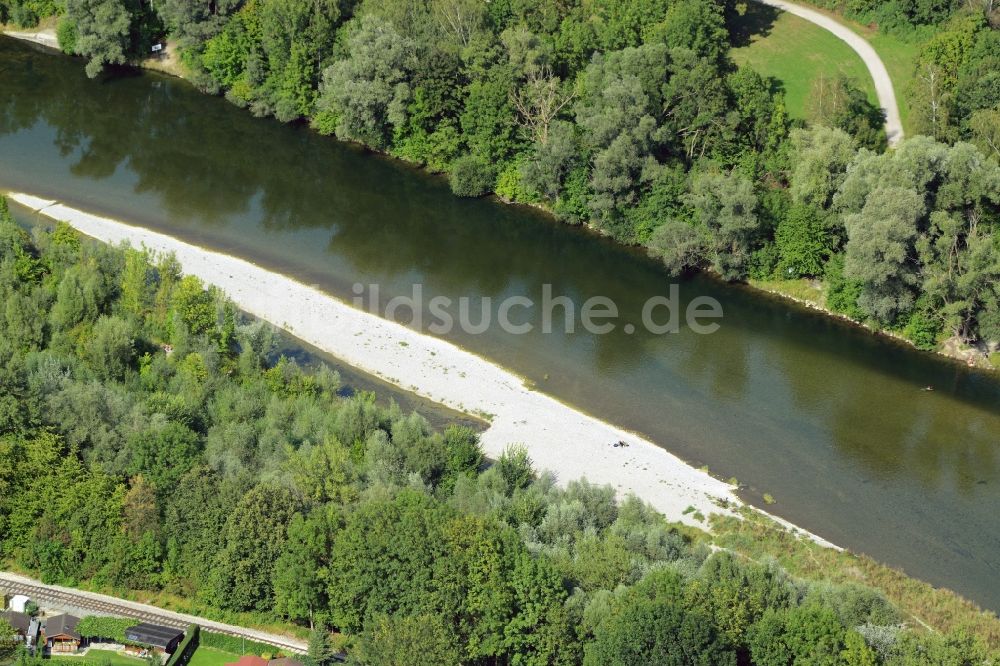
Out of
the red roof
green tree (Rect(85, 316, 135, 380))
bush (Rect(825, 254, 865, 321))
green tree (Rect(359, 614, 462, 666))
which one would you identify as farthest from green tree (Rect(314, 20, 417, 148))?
green tree (Rect(359, 614, 462, 666))

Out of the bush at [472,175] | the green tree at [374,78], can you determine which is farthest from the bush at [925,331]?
the green tree at [374,78]

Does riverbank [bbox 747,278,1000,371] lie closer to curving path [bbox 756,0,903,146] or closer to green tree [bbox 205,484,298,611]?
curving path [bbox 756,0,903,146]

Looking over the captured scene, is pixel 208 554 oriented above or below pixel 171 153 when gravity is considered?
below

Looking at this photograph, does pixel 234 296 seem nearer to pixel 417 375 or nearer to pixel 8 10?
pixel 417 375

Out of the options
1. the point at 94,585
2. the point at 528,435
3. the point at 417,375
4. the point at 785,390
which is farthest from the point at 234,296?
the point at 785,390

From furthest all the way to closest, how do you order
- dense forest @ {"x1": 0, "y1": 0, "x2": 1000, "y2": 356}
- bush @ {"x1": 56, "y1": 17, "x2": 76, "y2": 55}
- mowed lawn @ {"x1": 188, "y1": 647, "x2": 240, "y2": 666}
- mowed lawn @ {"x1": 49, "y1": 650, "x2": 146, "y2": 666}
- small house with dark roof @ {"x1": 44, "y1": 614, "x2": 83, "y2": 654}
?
bush @ {"x1": 56, "y1": 17, "x2": 76, "y2": 55}, dense forest @ {"x1": 0, "y1": 0, "x2": 1000, "y2": 356}, mowed lawn @ {"x1": 188, "y1": 647, "x2": 240, "y2": 666}, small house with dark roof @ {"x1": 44, "y1": 614, "x2": 83, "y2": 654}, mowed lawn @ {"x1": 49, "y1": 650, "x2": 146, "y2": 666}

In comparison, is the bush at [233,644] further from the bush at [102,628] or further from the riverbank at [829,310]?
the riverbank at [829,310]
